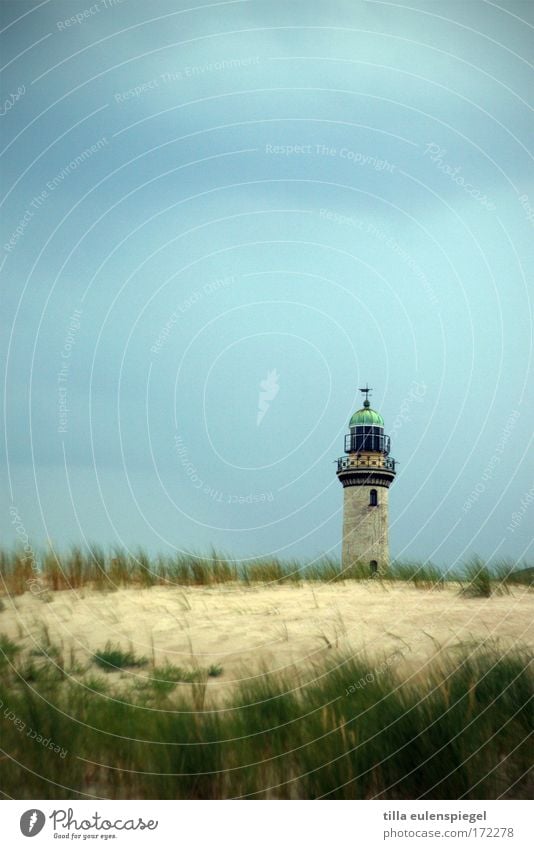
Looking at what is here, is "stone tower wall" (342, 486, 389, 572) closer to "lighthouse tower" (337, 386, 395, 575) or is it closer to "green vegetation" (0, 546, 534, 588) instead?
"lighthouse tower" (337, 386, 395, 575)

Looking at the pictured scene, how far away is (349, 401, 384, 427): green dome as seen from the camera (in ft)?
180

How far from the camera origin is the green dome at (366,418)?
2160 inches

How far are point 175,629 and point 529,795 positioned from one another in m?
6.22

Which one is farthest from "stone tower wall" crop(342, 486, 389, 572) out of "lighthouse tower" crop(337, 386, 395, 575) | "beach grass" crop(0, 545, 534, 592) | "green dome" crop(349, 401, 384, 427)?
"beach grass" crop(0, 545, 534, 592)

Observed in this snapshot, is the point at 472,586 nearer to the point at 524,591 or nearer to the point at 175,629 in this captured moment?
the point at 524,591

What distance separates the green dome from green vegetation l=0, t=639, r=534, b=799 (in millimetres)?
42750

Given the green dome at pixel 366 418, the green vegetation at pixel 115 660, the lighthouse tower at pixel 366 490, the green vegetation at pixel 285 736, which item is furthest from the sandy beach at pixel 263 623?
the green dome at pixel 366 418

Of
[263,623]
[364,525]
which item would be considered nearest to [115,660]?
[263,623]

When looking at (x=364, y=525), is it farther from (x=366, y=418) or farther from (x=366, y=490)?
(x=366, y=418)

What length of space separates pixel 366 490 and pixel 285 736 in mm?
41516

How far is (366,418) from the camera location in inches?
2165

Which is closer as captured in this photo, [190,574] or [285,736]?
[285,736]

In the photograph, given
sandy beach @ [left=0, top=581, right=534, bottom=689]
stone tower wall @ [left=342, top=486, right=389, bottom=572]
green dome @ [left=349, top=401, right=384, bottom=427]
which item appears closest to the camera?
sandy beach @ [left=0, top=581, right=534, bottom=689]
